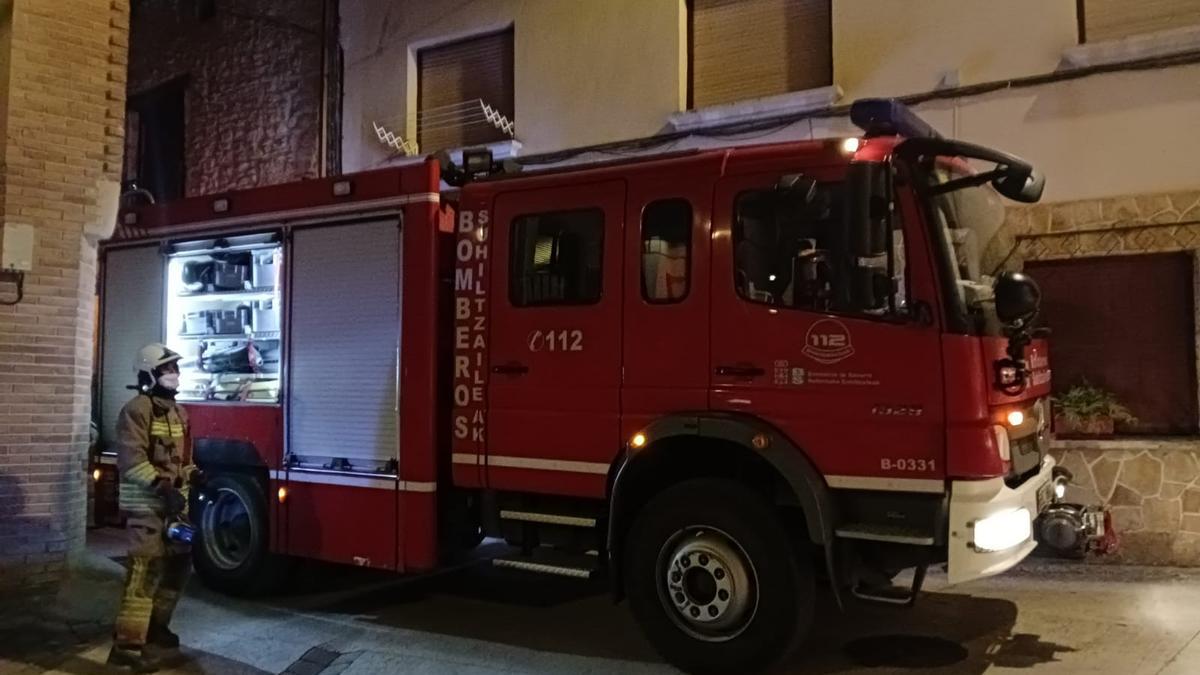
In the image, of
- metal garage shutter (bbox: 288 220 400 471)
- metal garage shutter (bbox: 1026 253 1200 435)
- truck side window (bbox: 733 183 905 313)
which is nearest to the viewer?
truck side window (bbox: 733 183 905 313)

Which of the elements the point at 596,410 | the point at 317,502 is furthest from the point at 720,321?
the point at 317,502

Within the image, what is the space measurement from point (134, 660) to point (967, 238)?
5.31 meters

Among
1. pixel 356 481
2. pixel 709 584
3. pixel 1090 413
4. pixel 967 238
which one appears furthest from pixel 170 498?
pixel 1090 413

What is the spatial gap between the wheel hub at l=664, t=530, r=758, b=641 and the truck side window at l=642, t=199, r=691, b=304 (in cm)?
136

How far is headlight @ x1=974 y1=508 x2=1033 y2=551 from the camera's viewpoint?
4793mm

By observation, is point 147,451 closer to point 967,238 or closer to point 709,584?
point 709,584

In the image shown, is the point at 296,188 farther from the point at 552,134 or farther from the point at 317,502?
the point at 552,134

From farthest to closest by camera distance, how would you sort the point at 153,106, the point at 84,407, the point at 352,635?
the point at 153,106 → the point at 84,407 → the point at 352,635

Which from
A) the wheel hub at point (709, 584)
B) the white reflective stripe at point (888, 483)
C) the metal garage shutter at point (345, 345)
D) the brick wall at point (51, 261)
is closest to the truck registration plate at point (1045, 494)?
the white reflective stripe at point (888, 483)

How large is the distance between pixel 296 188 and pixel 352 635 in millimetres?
3131

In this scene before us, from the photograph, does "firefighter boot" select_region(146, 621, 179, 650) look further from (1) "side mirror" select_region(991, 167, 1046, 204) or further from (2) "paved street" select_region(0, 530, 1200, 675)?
(1) "side mirror" select_region(991, 167, 1046, 204)

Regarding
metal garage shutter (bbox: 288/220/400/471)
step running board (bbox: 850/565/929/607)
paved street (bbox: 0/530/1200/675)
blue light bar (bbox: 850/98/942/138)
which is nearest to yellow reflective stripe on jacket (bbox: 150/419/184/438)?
metal garage shutter (bbox: 288/220/400/471)

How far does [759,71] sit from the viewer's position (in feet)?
31.5

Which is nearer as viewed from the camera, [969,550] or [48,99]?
[969,550]
